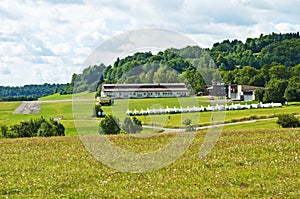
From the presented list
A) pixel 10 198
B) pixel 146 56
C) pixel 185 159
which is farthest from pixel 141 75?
pixel 10 198

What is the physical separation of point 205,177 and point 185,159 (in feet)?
→ 14.3

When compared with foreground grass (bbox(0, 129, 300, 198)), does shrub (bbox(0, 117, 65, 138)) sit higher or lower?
lower

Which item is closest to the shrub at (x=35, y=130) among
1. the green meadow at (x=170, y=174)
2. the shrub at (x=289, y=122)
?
the shrub at (x=289, y=122)

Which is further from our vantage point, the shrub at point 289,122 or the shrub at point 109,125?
the shrub at point 289,122

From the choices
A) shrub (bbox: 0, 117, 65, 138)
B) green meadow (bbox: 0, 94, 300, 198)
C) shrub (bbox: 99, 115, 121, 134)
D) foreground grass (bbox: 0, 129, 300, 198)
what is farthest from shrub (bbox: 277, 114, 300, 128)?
foreground grass (bbox: 0, 129, 300, 198)

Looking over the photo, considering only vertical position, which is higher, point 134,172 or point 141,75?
point 141,75

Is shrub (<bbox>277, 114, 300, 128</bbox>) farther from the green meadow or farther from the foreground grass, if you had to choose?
the foreground grass

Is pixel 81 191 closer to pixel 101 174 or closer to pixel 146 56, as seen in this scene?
pixel 101 174

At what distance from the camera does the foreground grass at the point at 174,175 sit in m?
17.2

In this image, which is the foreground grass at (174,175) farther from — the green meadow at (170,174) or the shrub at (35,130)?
the shrub at (35,130)

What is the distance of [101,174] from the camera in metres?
20.8

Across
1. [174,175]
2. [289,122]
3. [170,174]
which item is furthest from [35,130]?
[174,175]

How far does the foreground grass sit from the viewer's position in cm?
1716

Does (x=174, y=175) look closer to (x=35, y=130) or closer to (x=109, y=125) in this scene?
(x=109, y=125)
